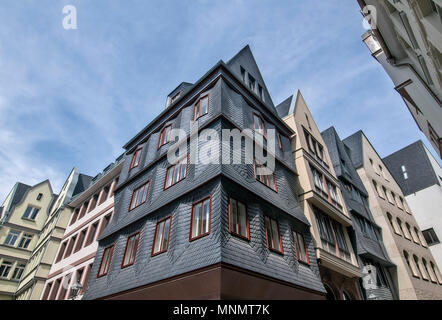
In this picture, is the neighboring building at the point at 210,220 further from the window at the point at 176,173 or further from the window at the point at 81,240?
the window at the point at 81,240

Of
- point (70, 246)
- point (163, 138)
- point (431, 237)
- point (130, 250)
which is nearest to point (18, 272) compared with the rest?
point (70, 246)

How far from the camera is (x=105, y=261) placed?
14.2 metres

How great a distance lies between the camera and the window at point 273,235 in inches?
424

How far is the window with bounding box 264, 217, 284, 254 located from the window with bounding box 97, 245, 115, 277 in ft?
28.5

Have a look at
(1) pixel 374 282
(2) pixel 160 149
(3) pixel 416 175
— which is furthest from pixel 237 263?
(3) pixel 416 175

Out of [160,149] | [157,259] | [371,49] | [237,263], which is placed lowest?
[237,263]

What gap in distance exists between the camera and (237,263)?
8.46 metres

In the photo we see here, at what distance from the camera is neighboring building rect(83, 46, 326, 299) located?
29.0 feet

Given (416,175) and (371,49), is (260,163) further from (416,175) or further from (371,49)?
(416,175)

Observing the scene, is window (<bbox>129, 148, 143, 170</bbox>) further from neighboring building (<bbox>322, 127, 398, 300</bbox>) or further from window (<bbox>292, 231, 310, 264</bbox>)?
neighboring building (<bbox>322, 127, 398, 300</bbox>)

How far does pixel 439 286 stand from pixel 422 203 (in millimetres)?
12454

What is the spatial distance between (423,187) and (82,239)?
127ft

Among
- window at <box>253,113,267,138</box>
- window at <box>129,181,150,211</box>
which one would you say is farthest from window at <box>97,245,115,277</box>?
window at <box>253,113,267,138</box>

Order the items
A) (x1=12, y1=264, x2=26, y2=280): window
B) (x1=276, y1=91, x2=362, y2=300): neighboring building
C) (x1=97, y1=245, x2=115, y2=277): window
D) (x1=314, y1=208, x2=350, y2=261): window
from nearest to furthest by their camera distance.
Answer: (x1=97, y1=245, x2=115, y2=277): window, (x1=276, y1=91, x2=362, y2=300): neighboring building, (x1=314, y1=208, x2=350, y2=261): window, (x1=12, y1=264, x2=26, y2=280): window
